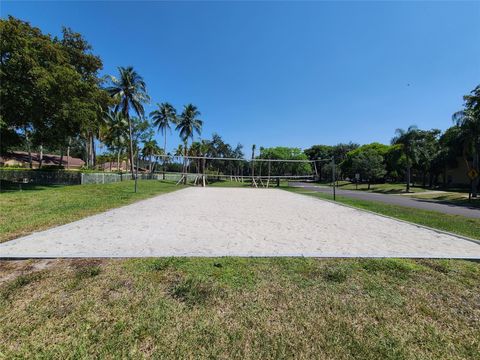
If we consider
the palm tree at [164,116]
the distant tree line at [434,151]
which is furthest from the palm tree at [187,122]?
the distant tree line at [434,151]

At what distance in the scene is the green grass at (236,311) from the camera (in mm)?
2158

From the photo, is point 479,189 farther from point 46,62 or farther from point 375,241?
point 46,62

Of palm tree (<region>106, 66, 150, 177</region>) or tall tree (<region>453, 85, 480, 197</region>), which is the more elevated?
palm tree (<region>106, 66, 150, 177</region>)

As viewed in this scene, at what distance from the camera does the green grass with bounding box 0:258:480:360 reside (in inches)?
85.0

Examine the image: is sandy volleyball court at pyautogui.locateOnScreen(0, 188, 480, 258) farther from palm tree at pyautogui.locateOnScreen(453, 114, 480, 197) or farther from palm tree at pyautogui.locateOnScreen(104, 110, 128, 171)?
palm tree at pyautogui.locateOnScreen(104, 110, 128, 171)

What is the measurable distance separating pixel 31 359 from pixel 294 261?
3.35 meters

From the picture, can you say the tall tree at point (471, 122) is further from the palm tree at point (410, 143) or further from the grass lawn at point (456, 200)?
the palm tree at point (410, 143)

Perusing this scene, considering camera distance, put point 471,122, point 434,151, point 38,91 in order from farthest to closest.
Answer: point 434,151, point 471,122, point 38,91

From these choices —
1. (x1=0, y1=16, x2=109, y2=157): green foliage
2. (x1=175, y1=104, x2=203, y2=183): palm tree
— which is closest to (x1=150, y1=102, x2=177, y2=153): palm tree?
(x1=175, y1=104, x2=203, y2=183): palm tree

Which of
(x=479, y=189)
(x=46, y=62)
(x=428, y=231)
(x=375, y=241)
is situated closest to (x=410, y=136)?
(x=479, y=189)

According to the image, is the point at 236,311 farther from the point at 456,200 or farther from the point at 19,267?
the point at 456,200

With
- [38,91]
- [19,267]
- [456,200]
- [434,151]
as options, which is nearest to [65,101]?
[38,91]

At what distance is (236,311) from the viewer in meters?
2.68

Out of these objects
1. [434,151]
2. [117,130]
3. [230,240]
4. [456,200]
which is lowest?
[456,200]
